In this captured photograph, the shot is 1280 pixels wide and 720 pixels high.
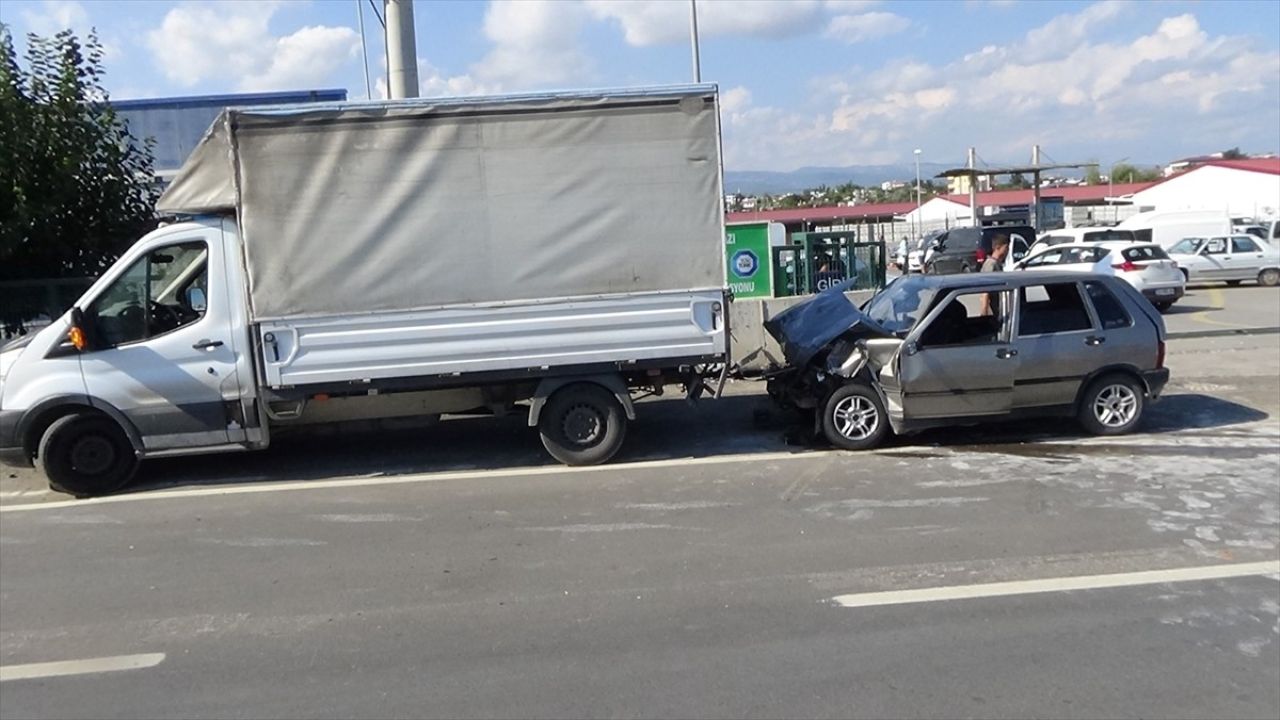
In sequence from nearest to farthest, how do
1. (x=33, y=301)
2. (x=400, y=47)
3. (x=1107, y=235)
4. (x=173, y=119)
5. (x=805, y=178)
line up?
(x=33, y=301) → (x=400, y=47) → (x=173, y=119) → (x=1107, y=235) → (x=805, y=178)

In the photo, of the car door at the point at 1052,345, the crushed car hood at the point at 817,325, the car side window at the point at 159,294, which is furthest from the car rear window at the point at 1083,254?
the car side window at the point at 159,294

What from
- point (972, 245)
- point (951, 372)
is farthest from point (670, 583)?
point (972, 245)

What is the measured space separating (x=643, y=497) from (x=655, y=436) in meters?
2.30

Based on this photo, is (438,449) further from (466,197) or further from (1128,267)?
(1128,267)

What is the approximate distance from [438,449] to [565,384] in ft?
6.03

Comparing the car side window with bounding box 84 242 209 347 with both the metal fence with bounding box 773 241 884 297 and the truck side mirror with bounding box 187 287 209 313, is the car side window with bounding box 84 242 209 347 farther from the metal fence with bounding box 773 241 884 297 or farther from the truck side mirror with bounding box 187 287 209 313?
the metal fence with bounding box 773 241 884 297

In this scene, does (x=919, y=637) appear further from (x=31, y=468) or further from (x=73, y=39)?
(x=73, y=39)

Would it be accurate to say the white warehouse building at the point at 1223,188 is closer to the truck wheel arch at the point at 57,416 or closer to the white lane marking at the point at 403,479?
the white lane marking at the point at 403,479

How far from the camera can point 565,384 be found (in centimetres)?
888

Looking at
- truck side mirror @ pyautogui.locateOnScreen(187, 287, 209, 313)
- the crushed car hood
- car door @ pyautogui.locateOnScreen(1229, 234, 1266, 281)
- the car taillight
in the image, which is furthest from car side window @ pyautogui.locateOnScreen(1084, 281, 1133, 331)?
car door @ pyautogui.locateOnScreen(1229, 234, 1266, 281)

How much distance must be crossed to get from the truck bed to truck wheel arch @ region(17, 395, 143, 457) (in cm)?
122

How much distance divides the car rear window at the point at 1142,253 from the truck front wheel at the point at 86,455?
2041cm

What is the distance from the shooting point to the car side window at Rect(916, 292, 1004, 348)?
30.2 feet

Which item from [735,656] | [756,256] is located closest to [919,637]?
[735,656]
